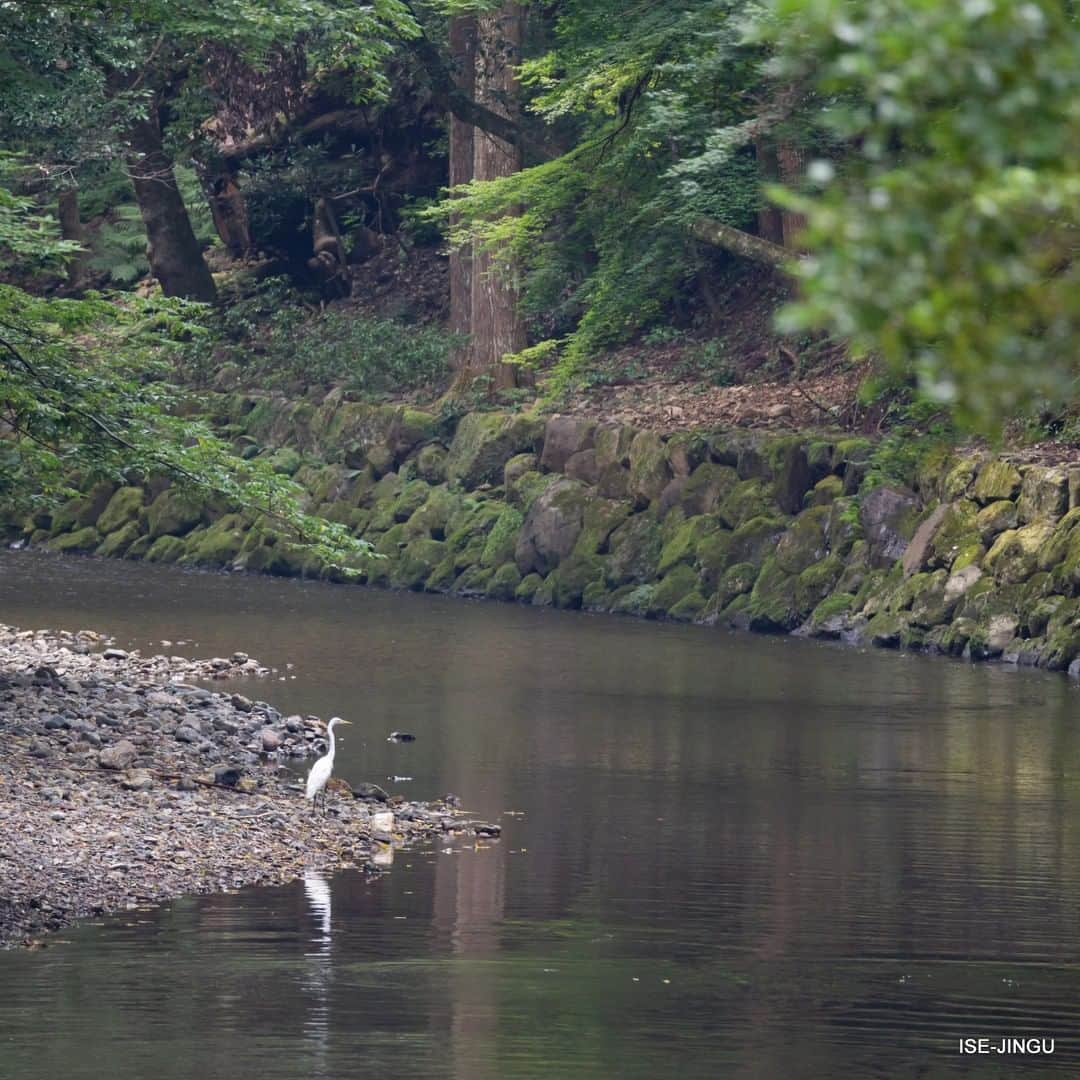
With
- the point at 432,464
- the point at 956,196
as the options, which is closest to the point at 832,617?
the point at 432,464

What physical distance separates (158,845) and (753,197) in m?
17.9

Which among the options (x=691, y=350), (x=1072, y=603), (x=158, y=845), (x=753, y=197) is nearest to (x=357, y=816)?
(x=158, y=845)

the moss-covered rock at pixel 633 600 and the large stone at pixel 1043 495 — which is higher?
the large stone at pixel 1043 495

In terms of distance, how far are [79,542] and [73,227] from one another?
7.09 m

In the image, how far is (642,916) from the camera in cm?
1026

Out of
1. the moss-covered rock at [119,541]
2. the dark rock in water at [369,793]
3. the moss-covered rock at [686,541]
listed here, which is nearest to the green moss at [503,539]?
the moss-covered rock at [686,541]

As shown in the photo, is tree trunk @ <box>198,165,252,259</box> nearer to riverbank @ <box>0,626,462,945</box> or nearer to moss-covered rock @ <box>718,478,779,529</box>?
moss-covered rock @ <box>718,478,779,529</box>

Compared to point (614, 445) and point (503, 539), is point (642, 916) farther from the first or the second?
point (503, 539)

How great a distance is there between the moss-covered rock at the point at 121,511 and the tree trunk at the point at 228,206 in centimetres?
594

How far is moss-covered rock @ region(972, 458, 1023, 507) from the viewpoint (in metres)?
23.2

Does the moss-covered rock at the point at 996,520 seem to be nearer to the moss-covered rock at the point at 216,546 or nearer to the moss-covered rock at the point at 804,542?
the moss-covered rock at the point at 804,542

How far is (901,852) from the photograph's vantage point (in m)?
12.0

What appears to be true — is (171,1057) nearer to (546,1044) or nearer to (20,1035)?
(20,1035)

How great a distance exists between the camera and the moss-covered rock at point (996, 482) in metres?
23.2
